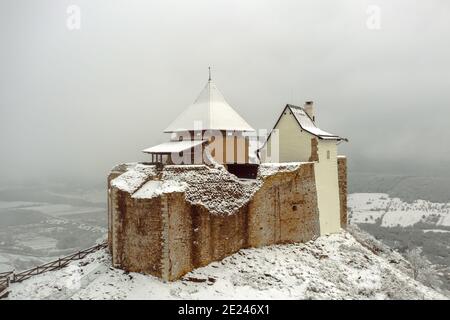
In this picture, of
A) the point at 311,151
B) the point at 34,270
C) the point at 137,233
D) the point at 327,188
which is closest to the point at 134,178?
the point at 137,233

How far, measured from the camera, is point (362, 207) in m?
155

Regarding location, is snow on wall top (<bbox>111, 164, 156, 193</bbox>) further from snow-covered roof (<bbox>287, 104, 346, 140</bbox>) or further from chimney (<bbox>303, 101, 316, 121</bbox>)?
chimney (<bbox>303, 101, 316, 121</bbox>)

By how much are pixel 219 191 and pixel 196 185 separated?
1.53m

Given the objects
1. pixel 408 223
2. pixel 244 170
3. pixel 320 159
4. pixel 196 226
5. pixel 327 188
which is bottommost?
pixel 408 223

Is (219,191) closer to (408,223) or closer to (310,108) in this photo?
(310,108)

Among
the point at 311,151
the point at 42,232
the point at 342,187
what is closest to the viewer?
the point at 311,151

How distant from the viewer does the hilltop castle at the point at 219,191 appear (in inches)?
720

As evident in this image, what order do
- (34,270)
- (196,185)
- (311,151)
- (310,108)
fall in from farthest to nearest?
(310,108) → (311,151) → (34,270) → (196,185)

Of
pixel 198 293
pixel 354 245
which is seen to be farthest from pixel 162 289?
pixel 354 245

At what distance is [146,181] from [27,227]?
120 meters

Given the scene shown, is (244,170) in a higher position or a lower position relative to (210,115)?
lower

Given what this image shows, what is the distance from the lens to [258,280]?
1855 cm

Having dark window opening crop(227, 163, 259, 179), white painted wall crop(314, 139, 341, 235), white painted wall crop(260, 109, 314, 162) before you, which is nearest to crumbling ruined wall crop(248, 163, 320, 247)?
white painted wall crop(314, 139, 341, 235)

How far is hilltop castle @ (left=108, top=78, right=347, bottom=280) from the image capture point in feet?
60.0
